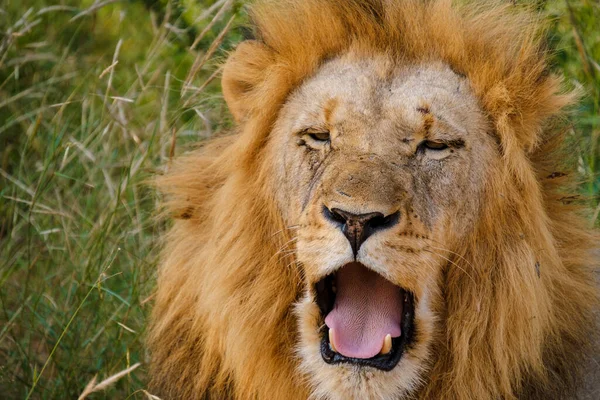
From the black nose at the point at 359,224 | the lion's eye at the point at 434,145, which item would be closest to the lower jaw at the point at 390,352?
the black nose at the point at 359,224

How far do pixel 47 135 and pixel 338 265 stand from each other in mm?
3551

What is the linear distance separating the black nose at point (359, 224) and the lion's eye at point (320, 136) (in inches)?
16.8

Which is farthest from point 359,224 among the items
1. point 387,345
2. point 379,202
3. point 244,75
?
point 244,75

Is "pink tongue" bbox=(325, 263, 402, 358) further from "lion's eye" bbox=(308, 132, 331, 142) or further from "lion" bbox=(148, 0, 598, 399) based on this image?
"lion's eye" bbox=(308, 132, 331, 142)

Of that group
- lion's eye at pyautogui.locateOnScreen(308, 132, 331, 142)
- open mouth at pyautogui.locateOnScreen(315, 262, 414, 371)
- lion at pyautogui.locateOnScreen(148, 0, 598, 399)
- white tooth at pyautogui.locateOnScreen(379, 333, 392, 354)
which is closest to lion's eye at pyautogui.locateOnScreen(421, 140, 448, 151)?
lion at pyautogui.locateOnScreen(148, 0, 598, 399)

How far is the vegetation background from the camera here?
430 cm

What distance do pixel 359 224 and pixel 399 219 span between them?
6.9 inches

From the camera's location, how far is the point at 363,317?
10.2 feet

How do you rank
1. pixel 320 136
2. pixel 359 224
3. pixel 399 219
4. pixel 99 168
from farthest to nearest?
pixel 99 168 < pixel 320 136 < pixel 399 219 < pixel 359 224

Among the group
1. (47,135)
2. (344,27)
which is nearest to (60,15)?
(47,135)

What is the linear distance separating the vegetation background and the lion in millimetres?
411

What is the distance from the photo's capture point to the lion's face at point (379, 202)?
114 inches

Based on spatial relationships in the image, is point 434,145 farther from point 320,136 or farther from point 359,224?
point 359,224

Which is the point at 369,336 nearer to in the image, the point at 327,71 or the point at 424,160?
the point at 424,160
